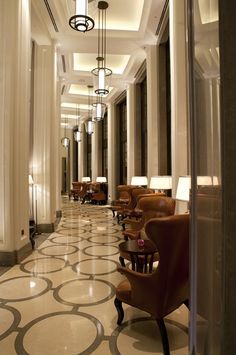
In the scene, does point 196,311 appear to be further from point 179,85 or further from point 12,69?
point 12,69

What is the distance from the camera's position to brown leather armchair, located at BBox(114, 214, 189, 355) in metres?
1.78

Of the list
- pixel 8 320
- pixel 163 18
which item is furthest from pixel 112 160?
pixel 8 320

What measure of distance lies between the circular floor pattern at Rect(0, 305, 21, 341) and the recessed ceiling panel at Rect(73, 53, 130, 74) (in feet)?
25.1

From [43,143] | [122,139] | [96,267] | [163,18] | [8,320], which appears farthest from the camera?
[122,139]

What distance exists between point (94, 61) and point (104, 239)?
20.1 ft

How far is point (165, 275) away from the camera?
1.89 metres

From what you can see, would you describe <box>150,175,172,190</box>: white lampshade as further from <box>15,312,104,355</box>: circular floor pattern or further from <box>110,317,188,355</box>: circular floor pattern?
<box>15,312,104,355</box>: circular floor pattern

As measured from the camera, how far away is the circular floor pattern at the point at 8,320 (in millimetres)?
2166

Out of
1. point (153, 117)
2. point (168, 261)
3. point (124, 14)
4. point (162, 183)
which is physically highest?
point (124, 14)

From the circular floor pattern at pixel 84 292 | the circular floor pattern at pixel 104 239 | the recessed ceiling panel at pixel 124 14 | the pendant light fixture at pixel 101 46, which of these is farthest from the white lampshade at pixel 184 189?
the recessed ceiling panel at pixel 124 14

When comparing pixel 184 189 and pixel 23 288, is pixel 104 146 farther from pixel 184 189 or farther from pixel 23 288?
pixel 184 189

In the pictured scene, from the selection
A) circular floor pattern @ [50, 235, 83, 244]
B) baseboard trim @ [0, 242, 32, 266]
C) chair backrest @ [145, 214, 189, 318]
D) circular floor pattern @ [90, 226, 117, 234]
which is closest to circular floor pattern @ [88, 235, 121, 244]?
circular floor pattern @ [50, 235, 83, 244]

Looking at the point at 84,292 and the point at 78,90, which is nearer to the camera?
the point at 84,292

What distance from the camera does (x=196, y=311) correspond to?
3.29 feet
